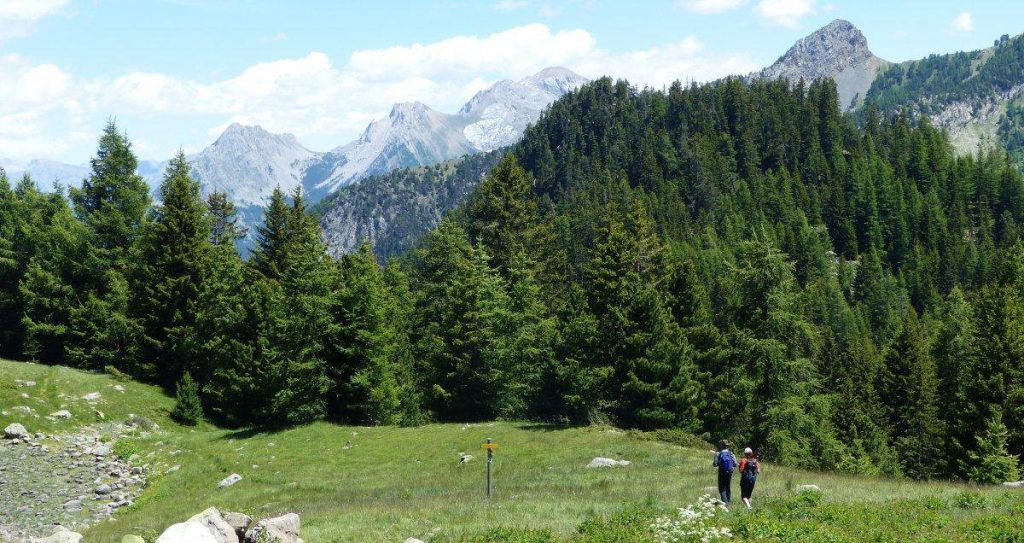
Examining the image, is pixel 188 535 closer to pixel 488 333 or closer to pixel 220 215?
pixel 488 333

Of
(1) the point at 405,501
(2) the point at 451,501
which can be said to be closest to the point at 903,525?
(2) the point at 451,501

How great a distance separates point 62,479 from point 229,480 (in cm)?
826

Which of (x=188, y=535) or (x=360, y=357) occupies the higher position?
(x=188, y=535)

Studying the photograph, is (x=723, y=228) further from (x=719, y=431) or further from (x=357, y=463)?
(x=357, y=463)

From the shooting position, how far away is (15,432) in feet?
131

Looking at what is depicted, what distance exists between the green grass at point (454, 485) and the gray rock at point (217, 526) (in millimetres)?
2574

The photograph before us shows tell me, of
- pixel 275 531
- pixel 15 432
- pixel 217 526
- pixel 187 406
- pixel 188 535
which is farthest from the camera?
pixel 187 406

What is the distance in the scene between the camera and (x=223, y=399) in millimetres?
52344

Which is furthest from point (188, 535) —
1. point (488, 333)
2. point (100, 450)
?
point (488, 333)

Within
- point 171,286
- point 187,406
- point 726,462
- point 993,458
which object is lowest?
point 993,458

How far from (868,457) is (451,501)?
54.2m

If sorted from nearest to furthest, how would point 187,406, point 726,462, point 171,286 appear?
point 726,462 → point 187,406 → point 171,286

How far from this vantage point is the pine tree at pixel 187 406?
49906mm

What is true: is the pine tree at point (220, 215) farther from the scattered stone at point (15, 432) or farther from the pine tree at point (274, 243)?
the scattered stone at point (15, 432)
